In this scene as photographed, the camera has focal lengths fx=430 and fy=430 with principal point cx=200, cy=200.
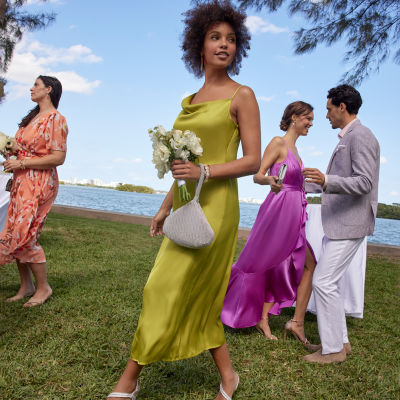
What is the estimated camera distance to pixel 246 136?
228cm

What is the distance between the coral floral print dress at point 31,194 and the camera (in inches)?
161

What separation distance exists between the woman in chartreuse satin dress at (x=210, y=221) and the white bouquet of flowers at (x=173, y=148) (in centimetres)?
5

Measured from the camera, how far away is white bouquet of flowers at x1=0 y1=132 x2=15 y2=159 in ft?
13.5

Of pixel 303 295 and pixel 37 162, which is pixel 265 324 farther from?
pixel 37 162

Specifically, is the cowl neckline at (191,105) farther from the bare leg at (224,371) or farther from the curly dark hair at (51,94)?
the curly dark hair at (51,94)

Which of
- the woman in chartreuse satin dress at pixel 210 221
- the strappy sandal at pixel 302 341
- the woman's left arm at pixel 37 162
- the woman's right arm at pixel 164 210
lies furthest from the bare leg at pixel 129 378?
the woman's left arm at pixel 37 162

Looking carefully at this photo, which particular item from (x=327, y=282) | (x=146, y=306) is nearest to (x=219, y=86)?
(x=146, y=306)

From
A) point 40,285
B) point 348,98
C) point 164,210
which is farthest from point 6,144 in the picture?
point 348,98

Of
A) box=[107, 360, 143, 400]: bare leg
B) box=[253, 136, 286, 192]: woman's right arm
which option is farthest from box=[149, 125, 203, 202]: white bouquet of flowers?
box=[253, 136, 286, 192]: woman's right arm

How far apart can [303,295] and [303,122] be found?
65.9 inches

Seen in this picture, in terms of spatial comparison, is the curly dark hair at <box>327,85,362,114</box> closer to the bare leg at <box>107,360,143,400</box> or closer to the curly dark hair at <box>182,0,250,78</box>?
the curly dark hair at <box>182,0,250,78</box>

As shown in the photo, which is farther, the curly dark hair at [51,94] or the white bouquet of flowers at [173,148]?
the curly dark hair at [51,94]

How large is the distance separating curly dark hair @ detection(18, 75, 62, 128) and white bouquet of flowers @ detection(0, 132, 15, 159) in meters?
0.30

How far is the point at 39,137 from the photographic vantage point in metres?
4.16
